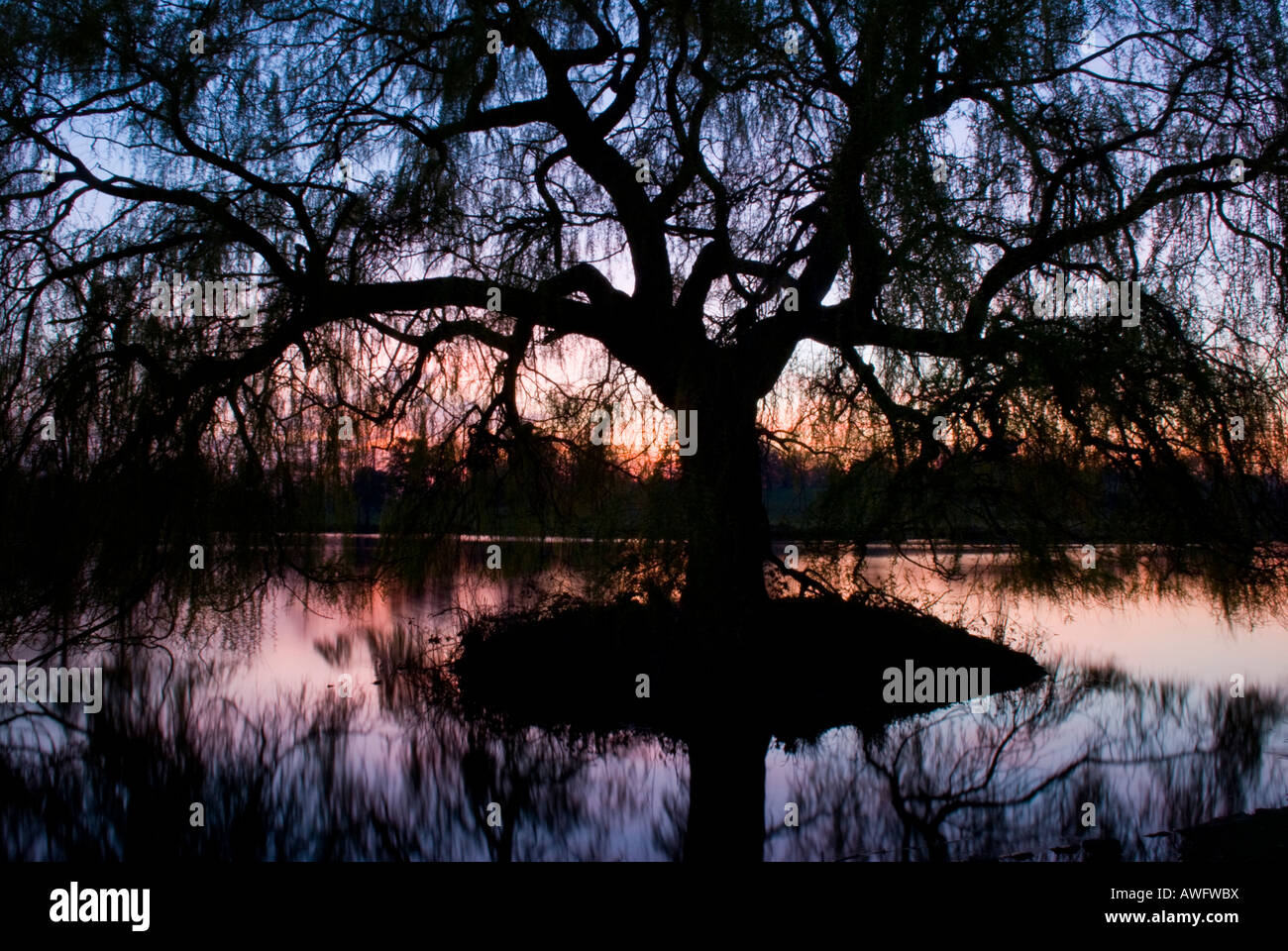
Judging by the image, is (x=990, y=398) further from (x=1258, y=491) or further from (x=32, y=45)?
(x=32, y=45)

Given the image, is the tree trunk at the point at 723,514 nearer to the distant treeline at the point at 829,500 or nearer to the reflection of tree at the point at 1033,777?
the distant treeline at the point at 829,500

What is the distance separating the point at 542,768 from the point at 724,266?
2.11 meters

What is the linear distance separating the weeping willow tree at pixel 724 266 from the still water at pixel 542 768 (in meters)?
A: 0.53

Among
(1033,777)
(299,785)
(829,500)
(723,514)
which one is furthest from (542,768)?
(1033,777)

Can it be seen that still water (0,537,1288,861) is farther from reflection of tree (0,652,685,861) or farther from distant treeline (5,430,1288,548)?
distant treeline (5,430,1288,548)

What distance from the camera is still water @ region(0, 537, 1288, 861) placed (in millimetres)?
2797

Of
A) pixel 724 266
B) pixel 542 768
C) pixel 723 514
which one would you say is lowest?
pixel 542 768

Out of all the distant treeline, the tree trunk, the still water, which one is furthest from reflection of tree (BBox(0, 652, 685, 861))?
the distant treeline

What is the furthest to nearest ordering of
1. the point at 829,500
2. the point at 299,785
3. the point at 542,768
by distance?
1. the point at 542,768
2. the point at 299,785
3. the point at 829,500

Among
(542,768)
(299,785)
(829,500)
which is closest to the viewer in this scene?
(829,500)

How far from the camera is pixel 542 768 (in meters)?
3.53

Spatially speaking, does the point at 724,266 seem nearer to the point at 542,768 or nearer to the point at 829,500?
the point at 829,500
